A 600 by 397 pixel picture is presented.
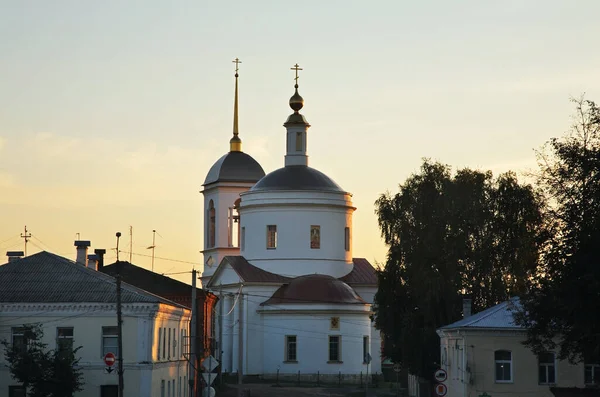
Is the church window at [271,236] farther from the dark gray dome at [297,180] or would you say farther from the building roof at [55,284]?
the building roof at [55,284]

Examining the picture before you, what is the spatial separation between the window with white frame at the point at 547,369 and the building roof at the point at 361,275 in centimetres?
4763

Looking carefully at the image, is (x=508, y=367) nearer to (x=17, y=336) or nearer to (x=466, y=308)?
(x=466, y=308)

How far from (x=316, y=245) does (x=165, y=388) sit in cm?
4063

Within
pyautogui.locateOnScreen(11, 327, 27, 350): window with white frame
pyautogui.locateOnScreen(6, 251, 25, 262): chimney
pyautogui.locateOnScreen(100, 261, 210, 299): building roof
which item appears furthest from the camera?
pyautogui.locateOnScreen(100, 261, 210, 299): building roof

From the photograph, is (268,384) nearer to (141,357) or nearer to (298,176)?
(298,176)

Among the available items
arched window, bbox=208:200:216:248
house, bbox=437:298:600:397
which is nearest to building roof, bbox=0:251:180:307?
house, bbox=437:298:600:397

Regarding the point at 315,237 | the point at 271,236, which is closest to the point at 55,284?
the point at 271,236

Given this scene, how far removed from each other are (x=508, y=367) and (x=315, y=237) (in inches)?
1837

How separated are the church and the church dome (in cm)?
6

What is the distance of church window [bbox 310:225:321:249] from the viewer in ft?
319

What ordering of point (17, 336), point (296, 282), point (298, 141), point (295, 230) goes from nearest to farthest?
point (17, 336) → point (296, 282) → point (295, 230) → point (298, 141)

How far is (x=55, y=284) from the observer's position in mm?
54719

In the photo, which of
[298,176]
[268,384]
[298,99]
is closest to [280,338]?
[268,384]

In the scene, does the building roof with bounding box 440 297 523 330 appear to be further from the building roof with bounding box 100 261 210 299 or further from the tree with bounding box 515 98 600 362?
the building roof with bounding box 100 261 210 299
